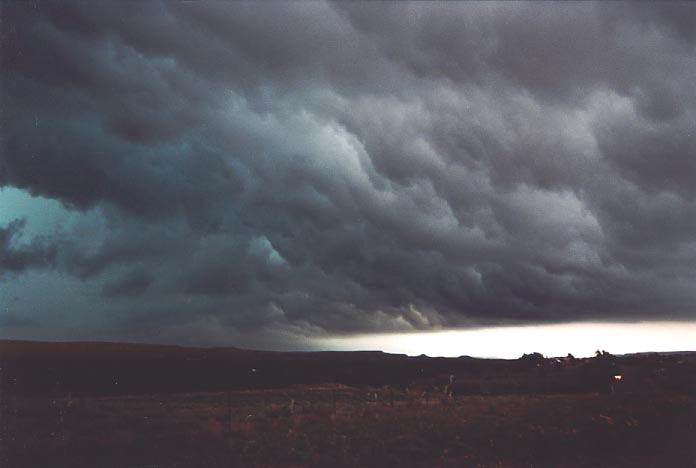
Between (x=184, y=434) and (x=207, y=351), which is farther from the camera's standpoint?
(x=207, y=351)

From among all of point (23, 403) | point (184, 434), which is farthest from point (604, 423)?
point (23, 403)

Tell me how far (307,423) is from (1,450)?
48.0ft

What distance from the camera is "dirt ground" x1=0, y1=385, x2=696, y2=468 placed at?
73.4ft

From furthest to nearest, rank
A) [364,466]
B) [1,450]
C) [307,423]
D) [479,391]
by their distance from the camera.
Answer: [479,391] < [307,423] < [1,450] < [364,466]

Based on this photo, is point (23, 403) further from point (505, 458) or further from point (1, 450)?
point (505, 458)

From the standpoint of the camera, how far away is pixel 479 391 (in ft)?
237

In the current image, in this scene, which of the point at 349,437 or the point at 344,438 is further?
the point at 349,437

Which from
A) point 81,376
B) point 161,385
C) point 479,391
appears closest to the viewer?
point 479,391

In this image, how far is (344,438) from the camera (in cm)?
2666

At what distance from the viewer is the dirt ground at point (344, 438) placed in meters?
22.4

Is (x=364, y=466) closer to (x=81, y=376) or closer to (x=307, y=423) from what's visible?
(x=307, y=423)

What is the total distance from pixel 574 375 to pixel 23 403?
67.4 m

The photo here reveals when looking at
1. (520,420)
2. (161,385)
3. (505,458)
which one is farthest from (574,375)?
(505,458)

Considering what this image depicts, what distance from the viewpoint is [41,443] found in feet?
81.1
